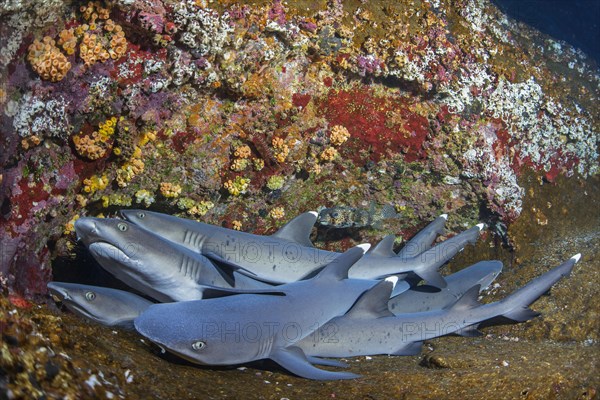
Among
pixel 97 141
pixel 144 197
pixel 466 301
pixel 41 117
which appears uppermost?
pixel 41 117

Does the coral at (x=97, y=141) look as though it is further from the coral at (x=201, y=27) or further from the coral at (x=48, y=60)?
the coral at (x=201, y=27)

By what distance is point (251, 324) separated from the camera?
2.93 metres

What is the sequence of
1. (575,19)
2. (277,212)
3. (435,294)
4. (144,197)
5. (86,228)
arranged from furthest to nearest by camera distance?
(575,19) → (277,212) → (435,294) → (144,197) → (86,228)

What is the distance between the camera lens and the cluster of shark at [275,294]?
9.32 ft

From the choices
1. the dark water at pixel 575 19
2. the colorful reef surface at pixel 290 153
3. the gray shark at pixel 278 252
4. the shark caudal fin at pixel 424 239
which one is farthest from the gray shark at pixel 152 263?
the dark water at pixel 575 19

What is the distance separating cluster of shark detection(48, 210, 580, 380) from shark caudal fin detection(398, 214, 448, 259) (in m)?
0.01

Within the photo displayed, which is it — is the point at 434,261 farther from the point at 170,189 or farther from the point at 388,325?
the point at 170,189

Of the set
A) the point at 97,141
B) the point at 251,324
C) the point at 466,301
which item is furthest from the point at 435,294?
the point at 97,141

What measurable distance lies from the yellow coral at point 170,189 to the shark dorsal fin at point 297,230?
0.97m

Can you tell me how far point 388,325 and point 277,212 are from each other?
162 cm

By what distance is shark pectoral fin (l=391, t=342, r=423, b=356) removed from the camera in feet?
12.2

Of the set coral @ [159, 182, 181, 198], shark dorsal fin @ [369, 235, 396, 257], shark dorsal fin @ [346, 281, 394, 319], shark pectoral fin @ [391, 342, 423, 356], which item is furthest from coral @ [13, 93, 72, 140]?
shark pectoral fin @ [391, 342, 423, 356]

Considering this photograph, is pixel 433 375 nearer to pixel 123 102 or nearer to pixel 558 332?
pixel 558 332

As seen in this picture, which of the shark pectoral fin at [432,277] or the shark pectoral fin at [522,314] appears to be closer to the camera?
the shark pectoral fin at [522,314]
